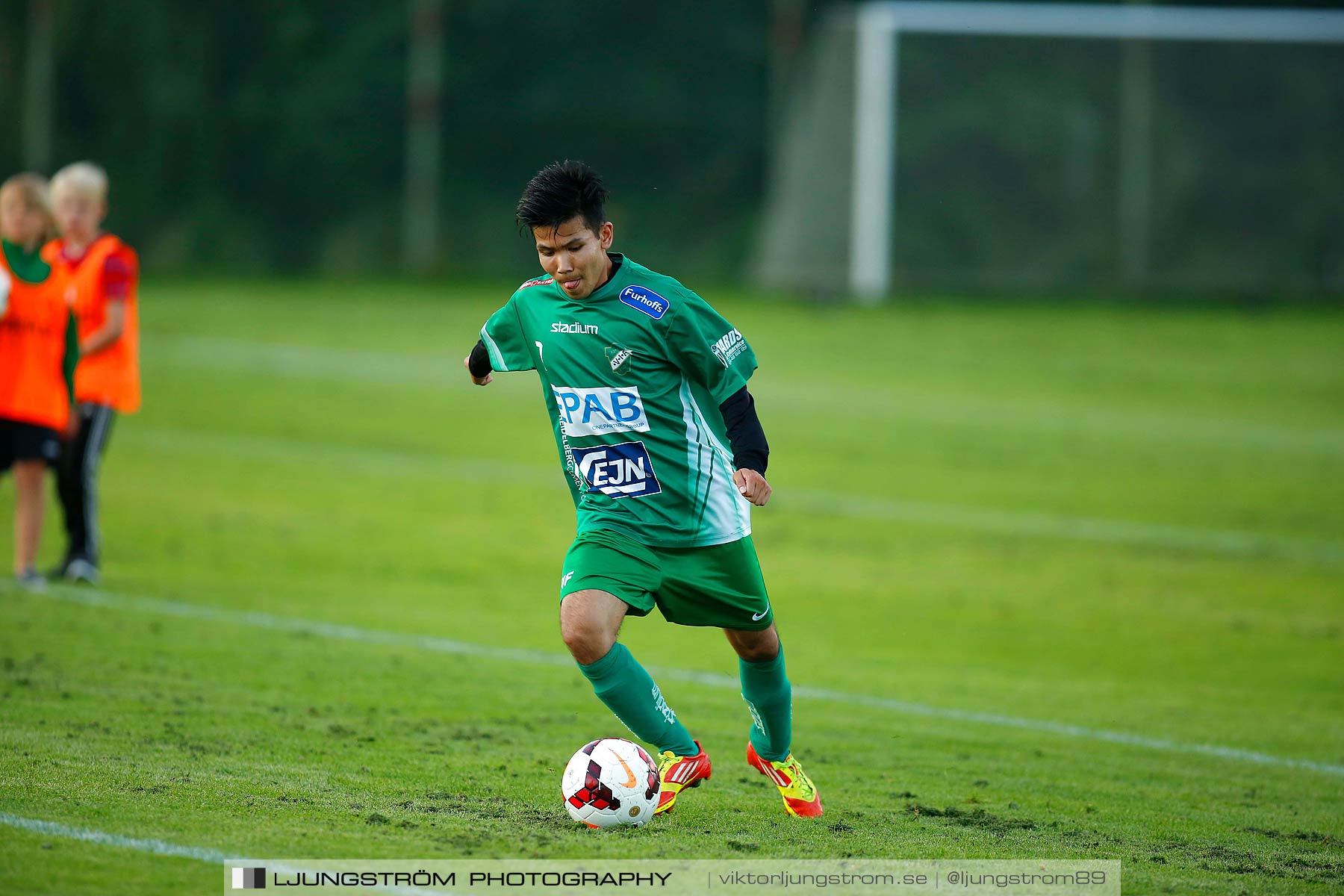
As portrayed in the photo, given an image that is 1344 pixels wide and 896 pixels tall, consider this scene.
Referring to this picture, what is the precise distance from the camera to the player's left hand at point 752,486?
205 inches

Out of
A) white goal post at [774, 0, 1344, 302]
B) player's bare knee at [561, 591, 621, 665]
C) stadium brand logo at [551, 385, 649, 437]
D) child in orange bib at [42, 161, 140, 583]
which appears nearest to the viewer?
player's bare knee at [561, 591, 621, 665]

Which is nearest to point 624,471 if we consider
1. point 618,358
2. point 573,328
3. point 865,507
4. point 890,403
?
point 618,358

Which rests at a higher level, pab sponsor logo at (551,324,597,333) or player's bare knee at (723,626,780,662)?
pab sponsor logo at (551,324,597,333)

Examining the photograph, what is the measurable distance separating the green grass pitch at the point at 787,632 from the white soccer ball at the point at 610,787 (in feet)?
0.41

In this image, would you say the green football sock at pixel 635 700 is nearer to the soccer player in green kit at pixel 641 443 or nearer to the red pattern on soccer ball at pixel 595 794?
the soccer player in green kit at pixel 641 443

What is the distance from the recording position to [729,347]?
17.7 feet

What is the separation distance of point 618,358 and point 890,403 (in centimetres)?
1488

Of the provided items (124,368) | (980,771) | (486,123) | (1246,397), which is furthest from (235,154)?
(980,771)

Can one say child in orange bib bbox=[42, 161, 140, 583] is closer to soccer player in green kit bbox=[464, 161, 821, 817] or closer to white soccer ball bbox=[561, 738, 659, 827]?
soccer player in green kit bbox=[464, 161, 821, 817]

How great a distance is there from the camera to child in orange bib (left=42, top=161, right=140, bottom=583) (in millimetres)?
9508

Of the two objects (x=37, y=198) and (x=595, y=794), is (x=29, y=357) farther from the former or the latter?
(x=595, y=794)

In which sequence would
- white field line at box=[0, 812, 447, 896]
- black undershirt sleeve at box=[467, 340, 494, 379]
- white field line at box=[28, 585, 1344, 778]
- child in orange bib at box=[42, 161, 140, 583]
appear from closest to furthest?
white field line at box=[0, 812, 447, 896]
black undershirt sleeve at box=[467, 340, 494, 379]
white field line at box=[28, 585, 1344, 778]
child in orange bib at box=[42, 161, 140, 583]

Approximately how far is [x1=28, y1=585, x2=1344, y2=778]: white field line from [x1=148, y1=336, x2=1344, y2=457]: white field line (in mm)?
10773

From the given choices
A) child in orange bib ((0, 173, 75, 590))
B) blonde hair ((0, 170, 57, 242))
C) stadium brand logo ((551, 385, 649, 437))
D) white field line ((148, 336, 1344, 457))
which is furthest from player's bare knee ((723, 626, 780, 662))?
white field line ((148, 336, 1344, 457))
